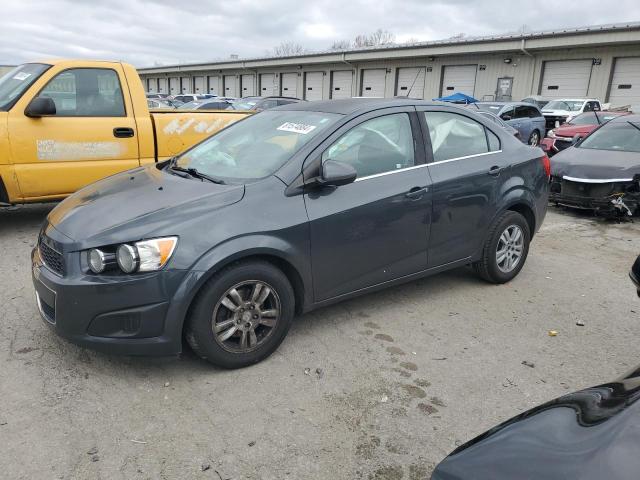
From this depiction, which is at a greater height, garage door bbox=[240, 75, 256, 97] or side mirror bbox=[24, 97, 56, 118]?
garage door bbox=[240, 75, 256, 97]

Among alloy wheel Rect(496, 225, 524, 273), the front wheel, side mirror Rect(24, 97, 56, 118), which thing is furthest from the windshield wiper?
the front wheel

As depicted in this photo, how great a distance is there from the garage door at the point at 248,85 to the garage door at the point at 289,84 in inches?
164

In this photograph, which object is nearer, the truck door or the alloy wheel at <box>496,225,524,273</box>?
the alloy wheel at <box>496,225,524,273</box>

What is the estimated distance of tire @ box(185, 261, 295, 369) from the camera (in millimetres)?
3029

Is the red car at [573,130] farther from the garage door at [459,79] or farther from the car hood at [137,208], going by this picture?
the garage door at [459,79]

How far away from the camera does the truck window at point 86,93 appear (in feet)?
18.6

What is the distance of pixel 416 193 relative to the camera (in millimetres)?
3902

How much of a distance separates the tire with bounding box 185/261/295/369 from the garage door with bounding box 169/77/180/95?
6180cm

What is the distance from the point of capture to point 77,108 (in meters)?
5.73

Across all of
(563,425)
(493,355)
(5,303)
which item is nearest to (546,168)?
(493,355)

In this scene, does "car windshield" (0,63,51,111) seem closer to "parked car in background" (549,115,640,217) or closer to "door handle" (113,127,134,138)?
"door handle" (113,127,134,138)

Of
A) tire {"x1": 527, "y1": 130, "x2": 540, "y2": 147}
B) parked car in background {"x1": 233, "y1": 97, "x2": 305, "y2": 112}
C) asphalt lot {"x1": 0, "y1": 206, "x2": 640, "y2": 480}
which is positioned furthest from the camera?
parked car in background {"x1": 233, "y1": 97, "x2": 305, "y2": 112}

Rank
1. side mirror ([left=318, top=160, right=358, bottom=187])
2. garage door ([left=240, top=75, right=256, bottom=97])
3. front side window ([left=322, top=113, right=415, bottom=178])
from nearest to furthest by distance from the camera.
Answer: side mirror ([left=318, top=160, right=358, bottom=187]) < front side window ([left=322, top=113, right=415, bottom=178]) < garage door ([left=240, top=75, right=256, bottom=97])

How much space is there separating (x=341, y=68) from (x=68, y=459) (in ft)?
127
